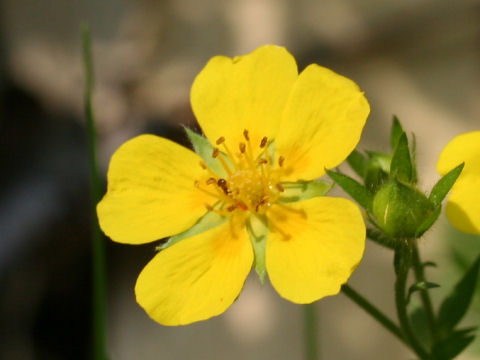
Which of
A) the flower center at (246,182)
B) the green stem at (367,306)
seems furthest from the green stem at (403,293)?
the flower center at (246,182)

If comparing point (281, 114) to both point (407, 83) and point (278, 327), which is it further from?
point (407, 83)

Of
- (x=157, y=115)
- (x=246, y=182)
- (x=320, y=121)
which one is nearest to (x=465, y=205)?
(x=320, y=121)

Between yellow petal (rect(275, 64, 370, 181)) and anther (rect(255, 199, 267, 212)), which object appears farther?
anther (rect(255, 199, 267, 212))

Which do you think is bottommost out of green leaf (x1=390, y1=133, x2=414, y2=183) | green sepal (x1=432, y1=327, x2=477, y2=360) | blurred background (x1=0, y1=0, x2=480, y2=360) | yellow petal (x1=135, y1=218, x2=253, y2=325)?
blurred background (x1=0, y1=0, x2=480, y2=360)

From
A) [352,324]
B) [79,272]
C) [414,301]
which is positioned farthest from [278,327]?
[414,301]

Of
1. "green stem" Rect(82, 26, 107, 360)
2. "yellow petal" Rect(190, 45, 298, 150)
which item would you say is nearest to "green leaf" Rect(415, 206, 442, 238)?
"yellow petal" Rect(190, 45, 298, 150)

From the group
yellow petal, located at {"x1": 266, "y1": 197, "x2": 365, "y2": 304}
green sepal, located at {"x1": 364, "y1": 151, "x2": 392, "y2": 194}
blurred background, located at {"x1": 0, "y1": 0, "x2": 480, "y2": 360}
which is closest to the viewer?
yellow petal, located at {"x1": 266, "y1": 197, "x2": 365, "y2": 304}

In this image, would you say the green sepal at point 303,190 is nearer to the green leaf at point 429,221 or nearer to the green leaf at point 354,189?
the green leaf at point 354,189

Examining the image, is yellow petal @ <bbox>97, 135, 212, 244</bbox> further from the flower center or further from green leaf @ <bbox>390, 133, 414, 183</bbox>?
green leaf @ <bbox>390, 133, 414, 183</bbox>
